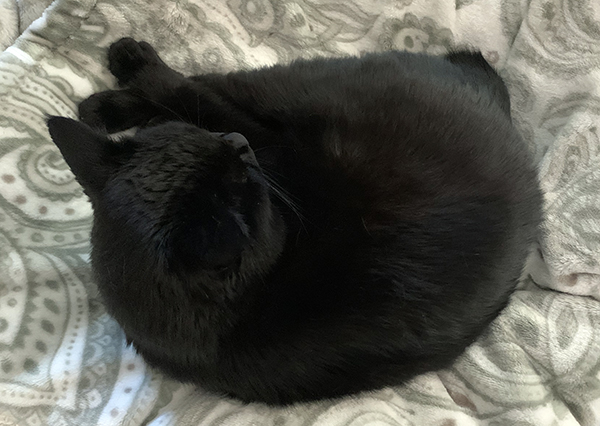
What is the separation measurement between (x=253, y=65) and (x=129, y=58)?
0.31 meters

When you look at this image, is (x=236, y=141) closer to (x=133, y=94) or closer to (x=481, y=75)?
(x=133, y=94)

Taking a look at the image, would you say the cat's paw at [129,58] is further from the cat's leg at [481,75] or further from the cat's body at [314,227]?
the cat's leg at [481,75]

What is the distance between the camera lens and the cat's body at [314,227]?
0.71 metres

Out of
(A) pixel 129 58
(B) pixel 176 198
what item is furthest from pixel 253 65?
(B) pixel 176 198

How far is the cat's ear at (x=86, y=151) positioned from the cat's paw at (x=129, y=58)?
362 millimetres

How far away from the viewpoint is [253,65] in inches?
49.6

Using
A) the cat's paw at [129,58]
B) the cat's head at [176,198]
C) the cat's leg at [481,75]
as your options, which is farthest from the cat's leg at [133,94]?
the cat's leg at [481,75]

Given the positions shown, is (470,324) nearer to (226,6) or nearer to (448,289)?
(448,289)

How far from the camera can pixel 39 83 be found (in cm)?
108

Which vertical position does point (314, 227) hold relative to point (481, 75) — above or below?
below

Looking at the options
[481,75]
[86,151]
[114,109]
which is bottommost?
[114,109]

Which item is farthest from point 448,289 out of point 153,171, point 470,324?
point 153,171

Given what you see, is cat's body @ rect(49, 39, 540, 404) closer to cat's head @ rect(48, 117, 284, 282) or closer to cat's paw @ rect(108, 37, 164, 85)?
cat's head @ rect(48, 117, 284, 282)

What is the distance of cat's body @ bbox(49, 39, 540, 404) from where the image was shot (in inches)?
28.1
